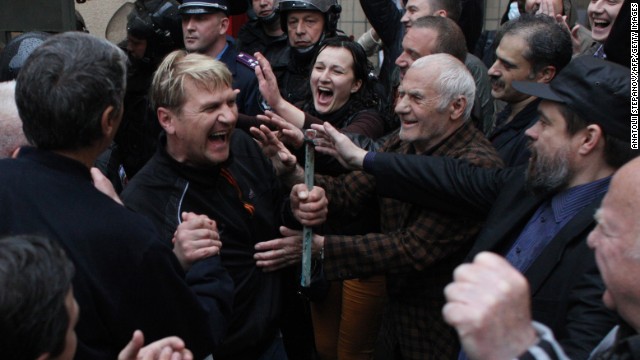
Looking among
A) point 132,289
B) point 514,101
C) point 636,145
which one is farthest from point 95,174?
point 514,101

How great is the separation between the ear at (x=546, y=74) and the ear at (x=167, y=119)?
1.99m

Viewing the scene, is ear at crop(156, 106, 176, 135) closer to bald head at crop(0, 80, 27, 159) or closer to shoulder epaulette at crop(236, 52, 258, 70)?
bald head at crop(0, 80, 27, 159)

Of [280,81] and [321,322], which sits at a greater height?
[280,81]

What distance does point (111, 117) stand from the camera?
2.24 m

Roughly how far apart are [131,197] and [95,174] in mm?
406

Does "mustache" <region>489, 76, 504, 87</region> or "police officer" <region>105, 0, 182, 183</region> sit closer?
"mustache" <region>489, 76, 504, 87</region>

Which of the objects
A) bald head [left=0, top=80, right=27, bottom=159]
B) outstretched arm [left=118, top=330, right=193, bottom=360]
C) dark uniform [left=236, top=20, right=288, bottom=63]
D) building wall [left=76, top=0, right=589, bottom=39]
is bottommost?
building wall [left=76, top=0, right=589, bottom=39]

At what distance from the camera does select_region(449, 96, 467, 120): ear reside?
3.59m

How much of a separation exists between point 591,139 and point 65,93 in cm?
170

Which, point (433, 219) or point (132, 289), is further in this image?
point (433, 219)

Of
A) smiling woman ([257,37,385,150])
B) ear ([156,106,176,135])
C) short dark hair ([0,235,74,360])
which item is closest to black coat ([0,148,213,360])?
short dark hair ([0,235,74,360])

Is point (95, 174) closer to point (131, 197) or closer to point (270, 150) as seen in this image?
point (131, 197)

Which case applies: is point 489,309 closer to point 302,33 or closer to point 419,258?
point 419,258

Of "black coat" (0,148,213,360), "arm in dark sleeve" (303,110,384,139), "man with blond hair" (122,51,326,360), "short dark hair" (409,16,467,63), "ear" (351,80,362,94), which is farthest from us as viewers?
"ear" (351,80,362,94)
